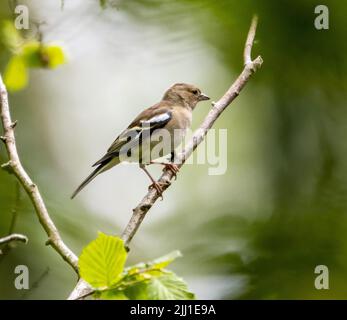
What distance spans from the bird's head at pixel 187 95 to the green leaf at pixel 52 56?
3.91 m

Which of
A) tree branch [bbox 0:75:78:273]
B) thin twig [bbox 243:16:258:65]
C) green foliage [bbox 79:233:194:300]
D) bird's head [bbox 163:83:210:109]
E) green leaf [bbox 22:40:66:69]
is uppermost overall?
bird's head [bbox 163:83:210:109]

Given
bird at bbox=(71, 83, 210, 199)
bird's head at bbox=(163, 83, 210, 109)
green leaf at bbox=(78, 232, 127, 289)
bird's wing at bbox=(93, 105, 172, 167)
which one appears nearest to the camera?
green leaf at bbox=(78, 232, 127, 289)

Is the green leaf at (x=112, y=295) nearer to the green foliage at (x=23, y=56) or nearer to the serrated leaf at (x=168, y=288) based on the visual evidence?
the serrated leaf at (x=168, y=288)

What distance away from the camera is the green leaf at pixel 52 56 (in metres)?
4.27

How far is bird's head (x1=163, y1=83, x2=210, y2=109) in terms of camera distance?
27.0 ft

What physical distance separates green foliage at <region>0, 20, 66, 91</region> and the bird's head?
3.94 metres

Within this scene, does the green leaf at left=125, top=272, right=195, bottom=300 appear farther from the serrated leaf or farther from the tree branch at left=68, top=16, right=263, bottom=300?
the tree branch at left=68, top=16, right=263, bottom=300

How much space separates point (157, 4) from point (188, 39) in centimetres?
111

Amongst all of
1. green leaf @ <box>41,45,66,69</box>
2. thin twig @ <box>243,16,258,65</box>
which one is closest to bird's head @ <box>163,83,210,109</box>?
thin twig @ <box>243,16,258,65</box>

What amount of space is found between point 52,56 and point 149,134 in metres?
3.00

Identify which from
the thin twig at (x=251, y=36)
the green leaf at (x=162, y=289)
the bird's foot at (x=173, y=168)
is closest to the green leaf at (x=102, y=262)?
the green leaf at (x=162, y=289)

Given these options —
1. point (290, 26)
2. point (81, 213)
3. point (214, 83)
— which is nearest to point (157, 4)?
point (290, 26)

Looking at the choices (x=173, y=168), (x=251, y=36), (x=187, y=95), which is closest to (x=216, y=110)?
(x=251, y=36)
